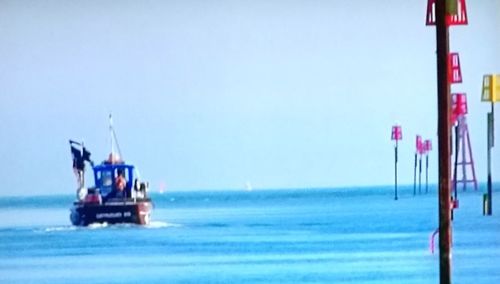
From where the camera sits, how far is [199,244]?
58.3ft

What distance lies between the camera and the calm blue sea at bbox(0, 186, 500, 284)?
14281mm

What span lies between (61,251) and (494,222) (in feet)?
16.4

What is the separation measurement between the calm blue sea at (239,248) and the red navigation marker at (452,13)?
3805 millimetres

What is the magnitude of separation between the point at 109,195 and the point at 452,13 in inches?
244

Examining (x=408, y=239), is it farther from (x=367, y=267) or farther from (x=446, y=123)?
(x=446, y=123)

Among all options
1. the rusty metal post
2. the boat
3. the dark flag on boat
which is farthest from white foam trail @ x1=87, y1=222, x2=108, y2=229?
the rusty metal post

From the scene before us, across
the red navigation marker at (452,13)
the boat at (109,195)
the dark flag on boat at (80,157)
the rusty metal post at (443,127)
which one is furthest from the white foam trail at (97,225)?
the rusty metal post at (443,127)

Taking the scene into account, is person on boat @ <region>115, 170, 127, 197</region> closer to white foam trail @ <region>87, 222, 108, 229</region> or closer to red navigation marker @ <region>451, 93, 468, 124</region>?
white foam trail @ <region>87, 222, 108, 229</region>

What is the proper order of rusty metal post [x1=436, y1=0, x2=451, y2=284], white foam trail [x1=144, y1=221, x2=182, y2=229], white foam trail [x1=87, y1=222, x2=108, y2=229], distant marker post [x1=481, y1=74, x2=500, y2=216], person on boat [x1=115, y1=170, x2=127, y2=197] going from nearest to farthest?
rusty metal post [x1=436, y1=0, x2=451, y2=284] → distant marker post [x1=481, y1=74, x2=500, y2=216] → person on boat [x1=115, y1=170, x2=127, y2=197] → white foam trail [x1=87, y1=222, x2=108, y2=229] → white foam trail [x1=144, y1=221, x2=182, y2=229]

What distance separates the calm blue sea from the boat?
17cm

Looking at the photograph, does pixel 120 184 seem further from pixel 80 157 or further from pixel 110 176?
pixel 80 157

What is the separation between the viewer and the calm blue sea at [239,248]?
14.3m

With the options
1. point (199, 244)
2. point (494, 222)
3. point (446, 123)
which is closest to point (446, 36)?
point (446, 123)

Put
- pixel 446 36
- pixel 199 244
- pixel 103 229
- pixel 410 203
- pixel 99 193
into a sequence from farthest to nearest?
1. pixel 410 203
2. pixel 199 244
3. pixel 103 229
4. pixel 99 193
5. pixel 446 36
